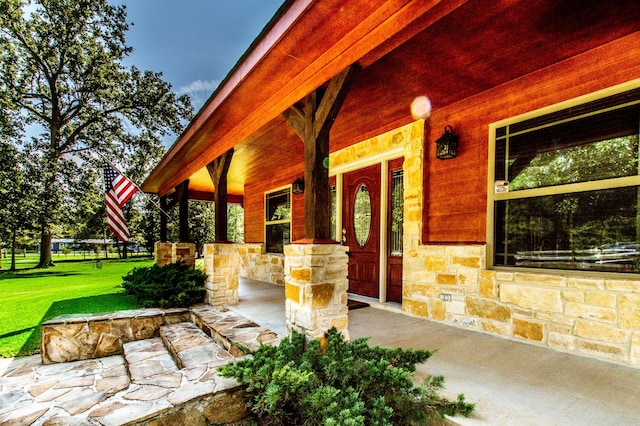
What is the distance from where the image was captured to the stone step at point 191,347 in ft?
9.31

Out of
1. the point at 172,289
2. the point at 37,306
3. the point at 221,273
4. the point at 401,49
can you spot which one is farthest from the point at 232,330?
the point at 37,306

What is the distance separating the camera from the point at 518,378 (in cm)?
209

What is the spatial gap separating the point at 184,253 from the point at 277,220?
2083 mm

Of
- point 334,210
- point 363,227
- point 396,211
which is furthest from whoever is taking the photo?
point 334,210

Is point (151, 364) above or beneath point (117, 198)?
beneath

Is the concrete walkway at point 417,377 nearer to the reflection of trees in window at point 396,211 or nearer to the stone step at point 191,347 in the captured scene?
the stone step at point 191,347

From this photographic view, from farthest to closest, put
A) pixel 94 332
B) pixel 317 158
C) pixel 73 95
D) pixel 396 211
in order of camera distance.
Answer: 1. pixel 73 95
2. pixel 396 211
3. pixel 94 332
4. pixel 317 158

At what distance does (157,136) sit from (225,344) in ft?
48.3

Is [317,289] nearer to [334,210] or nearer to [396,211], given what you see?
[396,211]

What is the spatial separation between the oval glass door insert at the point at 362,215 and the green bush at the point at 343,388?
260 cm

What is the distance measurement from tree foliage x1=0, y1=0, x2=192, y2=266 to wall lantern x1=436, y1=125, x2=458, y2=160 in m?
11.7

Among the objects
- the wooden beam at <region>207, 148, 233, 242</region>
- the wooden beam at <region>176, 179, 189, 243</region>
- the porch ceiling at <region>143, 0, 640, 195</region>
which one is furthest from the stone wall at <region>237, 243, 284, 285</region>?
the porch ceiling at <region>143, 0, 640, 195</region>

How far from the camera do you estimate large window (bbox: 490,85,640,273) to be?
2359mm

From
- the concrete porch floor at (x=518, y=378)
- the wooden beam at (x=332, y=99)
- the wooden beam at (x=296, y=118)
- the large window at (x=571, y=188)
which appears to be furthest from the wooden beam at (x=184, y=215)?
the large window at (x=571, y=188)
